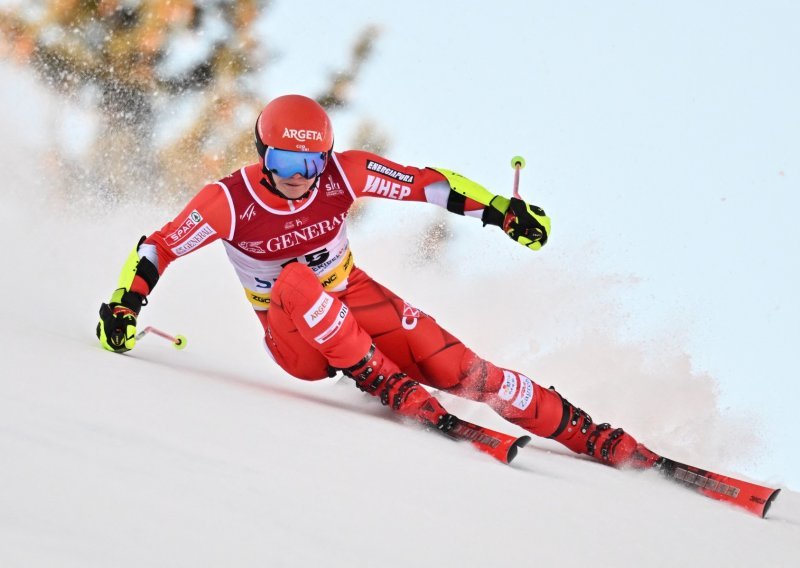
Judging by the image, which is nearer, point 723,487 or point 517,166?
point 723,487

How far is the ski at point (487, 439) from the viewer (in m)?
2.71

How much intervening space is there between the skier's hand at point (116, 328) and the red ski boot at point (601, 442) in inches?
65.3

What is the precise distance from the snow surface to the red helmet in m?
0.92

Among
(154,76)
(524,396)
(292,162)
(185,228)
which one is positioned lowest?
(524,396)

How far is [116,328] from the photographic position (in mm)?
3277

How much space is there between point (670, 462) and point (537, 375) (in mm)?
2231

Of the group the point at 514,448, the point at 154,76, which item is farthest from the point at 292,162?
the point at 154,76

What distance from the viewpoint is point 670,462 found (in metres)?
3.26

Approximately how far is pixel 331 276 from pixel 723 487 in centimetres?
174

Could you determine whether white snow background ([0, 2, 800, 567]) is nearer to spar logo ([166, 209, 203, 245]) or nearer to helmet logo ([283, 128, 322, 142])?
spar logo ([166, 209, 203, 245])

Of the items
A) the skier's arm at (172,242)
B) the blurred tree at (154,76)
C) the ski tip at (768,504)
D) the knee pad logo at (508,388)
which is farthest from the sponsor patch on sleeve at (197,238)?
the blurred tree at (154,76)

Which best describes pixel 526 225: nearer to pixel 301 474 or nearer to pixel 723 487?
pixel 723 487

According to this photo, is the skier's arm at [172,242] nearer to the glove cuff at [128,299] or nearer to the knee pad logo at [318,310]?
the glove cuff at [128,299]

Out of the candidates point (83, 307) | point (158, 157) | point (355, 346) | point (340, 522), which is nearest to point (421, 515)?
point (340, 522)
